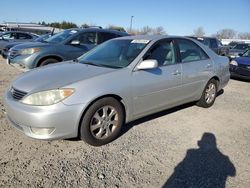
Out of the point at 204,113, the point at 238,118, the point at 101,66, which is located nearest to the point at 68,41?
the point at 101,66

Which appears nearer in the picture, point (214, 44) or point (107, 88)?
point (107, 88)

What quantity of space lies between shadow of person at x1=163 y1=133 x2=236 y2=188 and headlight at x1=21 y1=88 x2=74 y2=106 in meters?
1.62

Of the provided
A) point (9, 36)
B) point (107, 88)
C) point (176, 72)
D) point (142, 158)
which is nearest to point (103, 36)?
point (176, 72)

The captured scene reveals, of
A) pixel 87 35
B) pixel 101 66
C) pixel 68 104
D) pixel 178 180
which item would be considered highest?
pixel 87 35

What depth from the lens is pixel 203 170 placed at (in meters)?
3.02

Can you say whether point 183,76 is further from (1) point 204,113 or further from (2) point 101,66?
(2) point 101,66

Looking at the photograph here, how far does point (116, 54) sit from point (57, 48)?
3219mm

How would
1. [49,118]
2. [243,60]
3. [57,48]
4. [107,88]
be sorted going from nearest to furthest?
[49,118] → [107,88] → [57,48] → [243,60]

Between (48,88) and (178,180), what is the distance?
195 centimetres

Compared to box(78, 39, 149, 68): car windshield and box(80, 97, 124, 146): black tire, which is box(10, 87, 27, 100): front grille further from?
box(78, 39, 149, 68): car windshield

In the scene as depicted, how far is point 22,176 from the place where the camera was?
109 inches

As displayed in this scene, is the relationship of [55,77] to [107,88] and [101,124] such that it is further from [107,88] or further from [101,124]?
[101,124]

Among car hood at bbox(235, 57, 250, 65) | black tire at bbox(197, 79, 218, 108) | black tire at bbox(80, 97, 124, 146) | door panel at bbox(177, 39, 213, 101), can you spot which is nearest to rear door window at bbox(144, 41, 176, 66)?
door panel at bbox(177, 39, 213, 101)

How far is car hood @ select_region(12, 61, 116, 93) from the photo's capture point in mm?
3236
